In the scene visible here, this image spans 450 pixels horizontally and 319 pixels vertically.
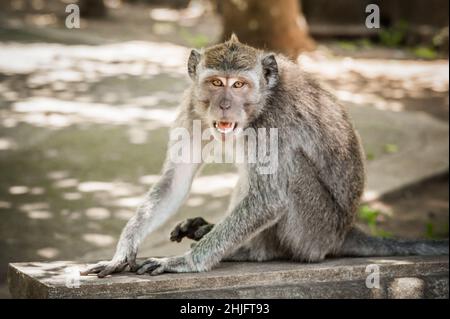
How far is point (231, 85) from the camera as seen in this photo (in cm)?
629

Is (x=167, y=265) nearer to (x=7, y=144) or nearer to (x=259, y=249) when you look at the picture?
(x=259, y=249)

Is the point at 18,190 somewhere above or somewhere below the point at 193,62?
below

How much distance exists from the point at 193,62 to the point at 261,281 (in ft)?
6.12

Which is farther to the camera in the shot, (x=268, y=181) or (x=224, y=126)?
(x=268, y=181)

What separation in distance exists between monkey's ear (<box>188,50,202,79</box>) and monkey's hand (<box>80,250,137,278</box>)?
1553 mm

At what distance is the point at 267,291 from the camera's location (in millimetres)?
6152

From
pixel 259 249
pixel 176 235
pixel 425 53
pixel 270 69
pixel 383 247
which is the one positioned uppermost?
pixel 270 69

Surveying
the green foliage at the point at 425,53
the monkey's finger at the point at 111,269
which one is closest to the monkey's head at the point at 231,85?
the monkey's finger at the point at 111,269

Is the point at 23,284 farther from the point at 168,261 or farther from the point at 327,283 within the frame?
the point at 327,283

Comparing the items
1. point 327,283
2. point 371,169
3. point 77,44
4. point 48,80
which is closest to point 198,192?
point 371,169

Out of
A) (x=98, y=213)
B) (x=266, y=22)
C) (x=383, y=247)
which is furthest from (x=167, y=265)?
(x=266, y=22)

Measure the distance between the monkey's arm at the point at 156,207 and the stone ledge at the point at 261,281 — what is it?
0.78 ft
